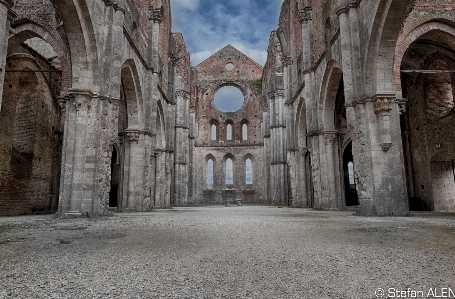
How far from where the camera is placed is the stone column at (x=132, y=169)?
1344cm

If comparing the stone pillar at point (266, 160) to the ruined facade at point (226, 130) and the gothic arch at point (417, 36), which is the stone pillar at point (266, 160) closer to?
the ruined facade at point (226, 130)

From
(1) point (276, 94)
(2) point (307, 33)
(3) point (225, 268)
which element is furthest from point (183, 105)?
(3) point (225, 268)

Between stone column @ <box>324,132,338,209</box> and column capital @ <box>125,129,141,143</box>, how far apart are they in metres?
8.60

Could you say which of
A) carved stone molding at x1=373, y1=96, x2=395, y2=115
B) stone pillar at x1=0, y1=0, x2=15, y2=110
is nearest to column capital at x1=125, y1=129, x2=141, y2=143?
stone pillar at x1=0, y1=0, x2=15, y2=110

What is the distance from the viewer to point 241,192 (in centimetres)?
3206

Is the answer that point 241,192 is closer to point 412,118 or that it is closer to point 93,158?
point 412,118

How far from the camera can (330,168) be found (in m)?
13.8

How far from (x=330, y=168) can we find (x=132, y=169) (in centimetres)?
881

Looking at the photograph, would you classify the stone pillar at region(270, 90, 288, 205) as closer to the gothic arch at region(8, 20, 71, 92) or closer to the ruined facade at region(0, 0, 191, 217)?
the ruined facade at region(0, 0, 191, 217)

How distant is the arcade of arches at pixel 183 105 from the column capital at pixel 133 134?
6 cm

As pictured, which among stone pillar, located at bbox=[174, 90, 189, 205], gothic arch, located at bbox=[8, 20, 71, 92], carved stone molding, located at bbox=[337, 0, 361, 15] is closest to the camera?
carved stone molding, located at bbox=[337, 0, 361, 15]

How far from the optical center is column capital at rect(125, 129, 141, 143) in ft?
46.5

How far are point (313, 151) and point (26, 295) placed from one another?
14.1 meters

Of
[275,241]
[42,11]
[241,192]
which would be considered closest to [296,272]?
[275,241]
